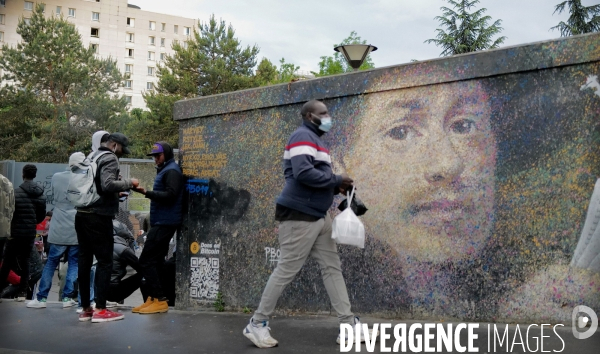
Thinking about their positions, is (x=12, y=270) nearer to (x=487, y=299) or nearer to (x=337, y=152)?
(x=337, y=152)

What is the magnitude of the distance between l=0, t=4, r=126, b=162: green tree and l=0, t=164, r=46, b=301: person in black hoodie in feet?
104

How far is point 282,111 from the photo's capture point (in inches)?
247

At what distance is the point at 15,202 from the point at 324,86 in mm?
4627

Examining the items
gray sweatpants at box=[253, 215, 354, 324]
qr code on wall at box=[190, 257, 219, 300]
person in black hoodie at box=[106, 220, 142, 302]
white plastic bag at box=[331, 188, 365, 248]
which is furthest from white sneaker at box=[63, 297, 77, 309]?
white plastic bag at box=[331, 188, 365, 248]

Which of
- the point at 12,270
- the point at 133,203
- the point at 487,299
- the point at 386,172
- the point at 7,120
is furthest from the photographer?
the point at 7,120

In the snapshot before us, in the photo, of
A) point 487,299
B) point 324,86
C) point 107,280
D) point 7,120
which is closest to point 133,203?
point 107,280

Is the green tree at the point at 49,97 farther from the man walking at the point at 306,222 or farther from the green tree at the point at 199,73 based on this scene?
the man walking at the point at 306,222

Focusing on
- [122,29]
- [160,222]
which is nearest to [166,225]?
[160,222]

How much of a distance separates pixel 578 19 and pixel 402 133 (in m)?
30.7

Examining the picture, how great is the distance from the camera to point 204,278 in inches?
268

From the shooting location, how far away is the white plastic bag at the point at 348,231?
14.5 ft

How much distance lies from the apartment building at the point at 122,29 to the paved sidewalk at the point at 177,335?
7704 centimetres

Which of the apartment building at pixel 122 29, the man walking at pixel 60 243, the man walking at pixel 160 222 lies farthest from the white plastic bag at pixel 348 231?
the apartment building at pixel 122 29

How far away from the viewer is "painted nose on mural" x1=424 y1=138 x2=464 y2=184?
5.14m
